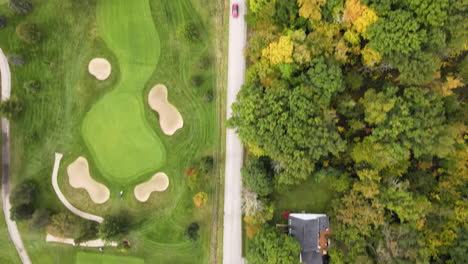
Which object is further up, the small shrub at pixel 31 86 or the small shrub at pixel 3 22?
the small shrub at pixel 3 22

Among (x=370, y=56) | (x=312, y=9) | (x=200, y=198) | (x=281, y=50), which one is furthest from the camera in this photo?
(x=200, y=198)

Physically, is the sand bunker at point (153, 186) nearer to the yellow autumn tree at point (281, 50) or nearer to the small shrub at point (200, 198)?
the small shrub at point (200, 198)

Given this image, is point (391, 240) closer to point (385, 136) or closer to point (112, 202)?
point (385, 136)

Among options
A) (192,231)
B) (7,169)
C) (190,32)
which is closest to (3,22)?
(7,169)

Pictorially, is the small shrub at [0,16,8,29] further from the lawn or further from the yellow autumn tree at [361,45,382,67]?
the yellow autumn tree at [361,45,382,67]

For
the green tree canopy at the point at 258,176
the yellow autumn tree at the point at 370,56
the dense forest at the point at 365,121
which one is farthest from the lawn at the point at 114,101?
the yellow autumn tree at the point at 370,56

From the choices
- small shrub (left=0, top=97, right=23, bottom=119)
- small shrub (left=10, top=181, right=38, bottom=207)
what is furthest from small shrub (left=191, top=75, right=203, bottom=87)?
small shrub (left=10, top=181, right=38, bottom=207)

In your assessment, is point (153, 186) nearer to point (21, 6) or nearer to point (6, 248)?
point (6, 248)
